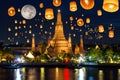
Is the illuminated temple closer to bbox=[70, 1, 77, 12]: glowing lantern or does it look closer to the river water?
the river water

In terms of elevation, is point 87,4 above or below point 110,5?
above

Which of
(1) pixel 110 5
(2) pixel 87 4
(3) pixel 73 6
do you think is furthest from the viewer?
(3) pixel 73 6

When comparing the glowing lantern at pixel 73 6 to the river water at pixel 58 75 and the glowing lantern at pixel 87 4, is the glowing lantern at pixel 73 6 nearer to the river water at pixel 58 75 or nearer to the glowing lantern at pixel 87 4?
the glowing lantern at pixel 87 4

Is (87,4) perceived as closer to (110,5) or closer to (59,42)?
(110,5)

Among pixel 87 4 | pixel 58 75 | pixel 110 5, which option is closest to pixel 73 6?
pixel 87 4

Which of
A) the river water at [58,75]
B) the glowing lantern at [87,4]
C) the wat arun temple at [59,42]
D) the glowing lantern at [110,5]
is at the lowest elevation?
the river water at [58,75]

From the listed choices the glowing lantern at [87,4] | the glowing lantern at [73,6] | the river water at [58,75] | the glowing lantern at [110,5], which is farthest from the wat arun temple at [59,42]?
the glowing lantern at [110,5]

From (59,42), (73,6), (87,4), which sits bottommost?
(87,4)

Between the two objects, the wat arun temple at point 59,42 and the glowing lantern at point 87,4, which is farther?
the wat arun temple at point 59,42

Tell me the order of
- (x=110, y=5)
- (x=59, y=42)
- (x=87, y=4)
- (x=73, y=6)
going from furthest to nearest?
(x=59, y=42) → (x=73, y=6) → (x=87, y=4) → (x=110, y=5)

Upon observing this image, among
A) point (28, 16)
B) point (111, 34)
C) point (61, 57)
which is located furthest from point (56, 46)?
point (28, 16)

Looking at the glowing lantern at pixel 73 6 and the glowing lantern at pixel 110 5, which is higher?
the glowing lantern at pixel 73 6

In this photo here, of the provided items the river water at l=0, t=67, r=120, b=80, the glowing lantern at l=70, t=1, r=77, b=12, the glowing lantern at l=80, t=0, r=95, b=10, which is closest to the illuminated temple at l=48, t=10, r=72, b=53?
the river water at l=0, t=67, r=120, b=80

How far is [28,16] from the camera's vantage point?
80.9 ft
